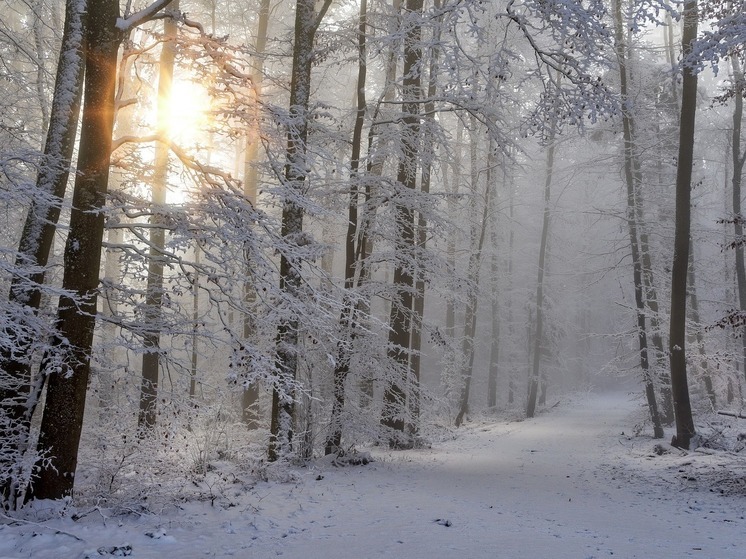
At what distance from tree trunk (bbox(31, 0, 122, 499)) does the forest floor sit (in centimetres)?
71

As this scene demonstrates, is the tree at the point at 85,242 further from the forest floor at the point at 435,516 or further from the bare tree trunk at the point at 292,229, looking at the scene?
the bare tree trunk at the point at 292,229

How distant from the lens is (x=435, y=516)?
6.71 meters

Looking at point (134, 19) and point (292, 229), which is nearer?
point (134, 19)

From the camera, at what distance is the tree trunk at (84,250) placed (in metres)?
5.88

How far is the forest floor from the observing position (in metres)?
5.25

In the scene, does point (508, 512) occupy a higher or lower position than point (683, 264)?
lower

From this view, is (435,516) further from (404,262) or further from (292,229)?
Result: (404,262)

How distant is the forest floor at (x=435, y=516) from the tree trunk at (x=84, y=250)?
715 millimetres

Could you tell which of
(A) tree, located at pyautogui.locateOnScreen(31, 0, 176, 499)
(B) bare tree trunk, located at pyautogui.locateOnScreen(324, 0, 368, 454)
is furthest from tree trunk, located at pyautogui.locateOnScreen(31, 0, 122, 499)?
(B) bare tree trunk, located at pyautogui.locateOnScreen(324, 0, 368, 454)

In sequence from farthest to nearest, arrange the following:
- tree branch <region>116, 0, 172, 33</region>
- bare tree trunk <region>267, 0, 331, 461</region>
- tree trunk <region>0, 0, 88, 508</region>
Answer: bare tree trunk <region>267, 0, 331, 461</region>, tree branch <region>116, 0, 172, 33</region>, tree trunk <region>0, 0, 88, 508</region>

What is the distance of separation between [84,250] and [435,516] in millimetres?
5185

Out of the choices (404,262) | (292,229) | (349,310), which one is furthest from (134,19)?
(404,262)

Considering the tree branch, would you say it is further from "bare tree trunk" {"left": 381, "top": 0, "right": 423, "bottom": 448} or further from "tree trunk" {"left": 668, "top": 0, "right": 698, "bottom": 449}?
"tree trunk" {"left": 668, "top": 0, "right": 698, "bottom": 449}

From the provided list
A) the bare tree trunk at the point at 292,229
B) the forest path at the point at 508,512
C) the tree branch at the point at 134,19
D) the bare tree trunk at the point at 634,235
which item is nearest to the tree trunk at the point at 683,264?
the forest path at the point at 508,512
